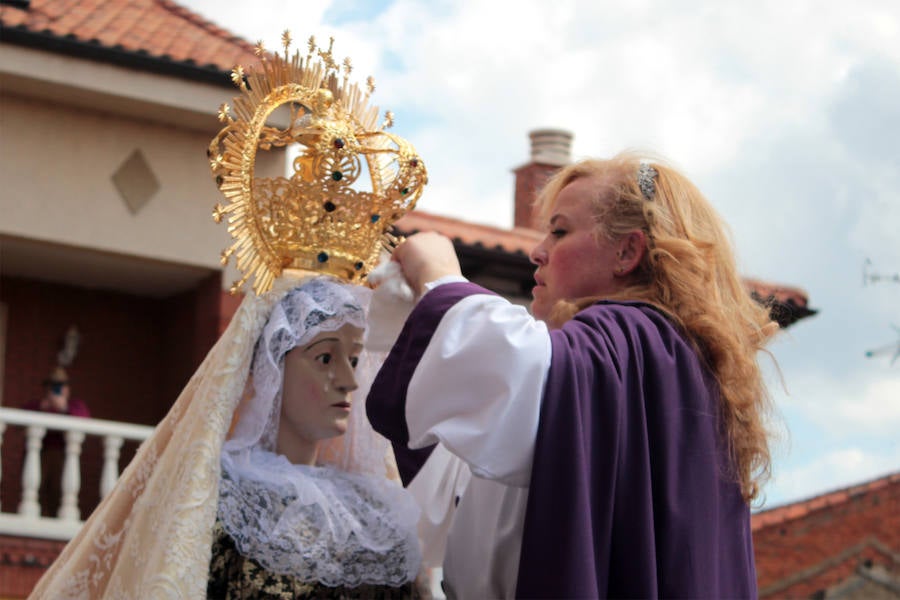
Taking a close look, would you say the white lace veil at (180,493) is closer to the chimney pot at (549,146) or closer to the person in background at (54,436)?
the person in background at (54,436)

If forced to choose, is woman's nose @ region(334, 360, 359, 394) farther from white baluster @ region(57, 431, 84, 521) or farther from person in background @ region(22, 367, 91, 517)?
person in background @ region(22, 367, 91, 517)

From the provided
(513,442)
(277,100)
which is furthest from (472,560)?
(277,100)

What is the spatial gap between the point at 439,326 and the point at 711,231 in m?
0.75

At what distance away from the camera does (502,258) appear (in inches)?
428

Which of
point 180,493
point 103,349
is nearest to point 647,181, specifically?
point 180,493

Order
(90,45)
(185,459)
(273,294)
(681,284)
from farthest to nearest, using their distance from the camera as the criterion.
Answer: (90,45) → (273,294) → (185,459) → (681,284)

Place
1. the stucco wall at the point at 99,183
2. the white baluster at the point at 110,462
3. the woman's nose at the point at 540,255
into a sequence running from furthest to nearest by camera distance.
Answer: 1. the stucco wall at the point at 99,183
2. the white baluster at the point at 110,462
3. the woman's nose at the point at 540,255

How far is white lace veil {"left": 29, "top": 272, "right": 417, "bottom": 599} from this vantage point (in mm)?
3311

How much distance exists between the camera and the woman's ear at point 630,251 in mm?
3049

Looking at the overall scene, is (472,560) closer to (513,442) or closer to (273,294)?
(513,442)

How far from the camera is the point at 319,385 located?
3.71 meters

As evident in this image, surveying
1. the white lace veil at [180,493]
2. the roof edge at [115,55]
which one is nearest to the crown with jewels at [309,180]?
the white lace veil at [180,493]

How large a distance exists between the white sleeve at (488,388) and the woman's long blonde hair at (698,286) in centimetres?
39

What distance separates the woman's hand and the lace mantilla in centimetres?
77
